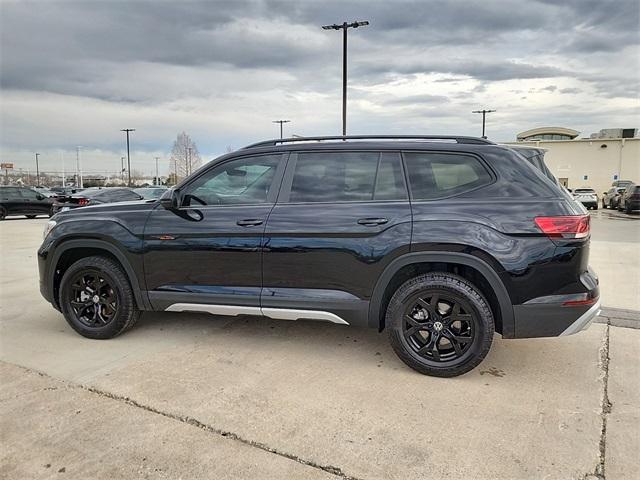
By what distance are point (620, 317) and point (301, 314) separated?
11.6 feet

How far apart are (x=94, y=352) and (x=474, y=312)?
316 centimetres

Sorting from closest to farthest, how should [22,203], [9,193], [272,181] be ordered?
[272,181] < [9,193] < [22,203]

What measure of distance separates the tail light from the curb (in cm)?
209

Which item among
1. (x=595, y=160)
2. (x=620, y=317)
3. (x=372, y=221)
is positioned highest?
(x=595, y=160)

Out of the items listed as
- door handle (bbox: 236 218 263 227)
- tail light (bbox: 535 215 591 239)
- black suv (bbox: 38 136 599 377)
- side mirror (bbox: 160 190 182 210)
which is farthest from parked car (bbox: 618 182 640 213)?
side mirror (bbox: 160 190 182 210)

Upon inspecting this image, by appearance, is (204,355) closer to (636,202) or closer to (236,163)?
(236,163)

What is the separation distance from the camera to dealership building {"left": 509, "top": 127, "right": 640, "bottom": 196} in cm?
4416

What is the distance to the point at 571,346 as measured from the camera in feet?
13.5

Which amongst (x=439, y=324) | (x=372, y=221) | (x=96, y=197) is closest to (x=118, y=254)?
(x=372, y=221)

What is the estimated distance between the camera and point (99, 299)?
4297 millimetres

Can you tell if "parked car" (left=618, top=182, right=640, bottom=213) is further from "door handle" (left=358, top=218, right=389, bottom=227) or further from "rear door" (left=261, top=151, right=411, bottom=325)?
"door handle" (left=358, top=218, right=389, bottom=227)

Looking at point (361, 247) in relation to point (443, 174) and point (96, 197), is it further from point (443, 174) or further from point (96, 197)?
point (96, 197)

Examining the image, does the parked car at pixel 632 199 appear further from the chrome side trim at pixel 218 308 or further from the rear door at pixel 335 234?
the chrome side trim at pixel 218 308

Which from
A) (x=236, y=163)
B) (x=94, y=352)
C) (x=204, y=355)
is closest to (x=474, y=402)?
(x=204, y=355)
